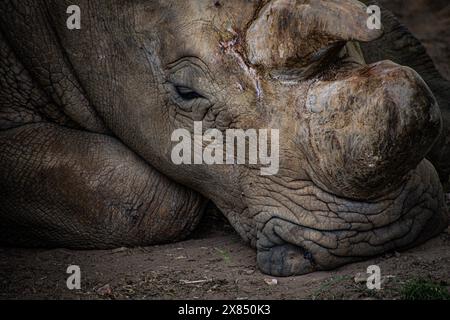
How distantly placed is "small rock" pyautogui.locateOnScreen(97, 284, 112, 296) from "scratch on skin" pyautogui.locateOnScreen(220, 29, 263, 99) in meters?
1.29

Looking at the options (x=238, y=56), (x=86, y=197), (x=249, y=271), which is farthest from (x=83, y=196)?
(x=238, y=56)

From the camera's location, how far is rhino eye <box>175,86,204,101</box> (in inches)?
188

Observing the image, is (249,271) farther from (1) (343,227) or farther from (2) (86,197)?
(2) (86,197)

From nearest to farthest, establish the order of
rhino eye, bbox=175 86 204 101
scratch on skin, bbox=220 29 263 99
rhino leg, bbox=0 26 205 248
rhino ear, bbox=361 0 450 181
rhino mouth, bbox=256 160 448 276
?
rhino mouth, bbox=256 160 448 276 → scratch on skin, bbox=220 29 263 99 → rhino eye, bbox=175 86 204 101 → rhino leg, bbox=0 26 205 248 → rhino ear, bbox=361 0 450 181

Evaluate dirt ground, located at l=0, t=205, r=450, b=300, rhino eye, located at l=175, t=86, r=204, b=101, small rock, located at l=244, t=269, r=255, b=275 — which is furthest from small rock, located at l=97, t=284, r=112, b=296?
rhino eye, located at l=175, t=86, r=204, b=101

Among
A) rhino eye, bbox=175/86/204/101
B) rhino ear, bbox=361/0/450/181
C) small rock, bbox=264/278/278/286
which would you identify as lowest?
small rock, bbox=264/278/278/286

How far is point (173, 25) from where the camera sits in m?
4.75

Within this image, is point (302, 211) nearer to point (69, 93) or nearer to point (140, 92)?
point (140, 92)

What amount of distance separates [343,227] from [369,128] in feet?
1.96

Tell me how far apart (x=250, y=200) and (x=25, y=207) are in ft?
4.71

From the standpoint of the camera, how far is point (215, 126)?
4703 mm

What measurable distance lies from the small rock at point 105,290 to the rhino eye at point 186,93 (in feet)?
3.75

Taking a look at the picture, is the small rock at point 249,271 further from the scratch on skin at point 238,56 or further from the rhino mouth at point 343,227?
the scratch on skin at point 238,56

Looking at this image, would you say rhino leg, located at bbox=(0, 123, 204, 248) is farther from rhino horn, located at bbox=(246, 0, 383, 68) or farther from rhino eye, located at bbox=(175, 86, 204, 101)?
rhino horn, located at bbox=(246, 0, 383, 68)
